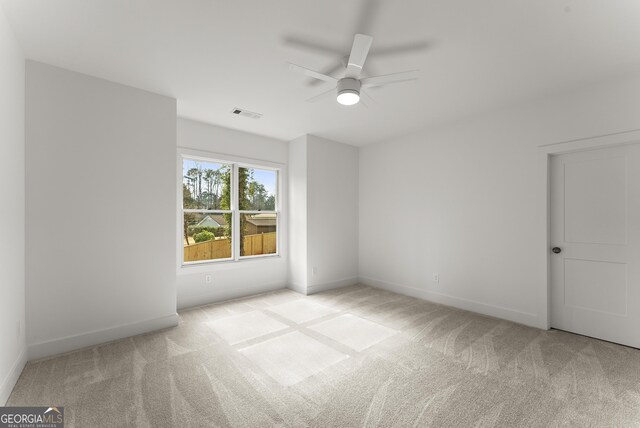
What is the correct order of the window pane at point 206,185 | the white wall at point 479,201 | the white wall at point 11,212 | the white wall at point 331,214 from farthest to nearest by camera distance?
the white wall at point 331,214 → the window pane at point 206,185 → the white wall at point 479,201 → the white wall at point 11,212

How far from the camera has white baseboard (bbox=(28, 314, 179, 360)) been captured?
2.68 meters

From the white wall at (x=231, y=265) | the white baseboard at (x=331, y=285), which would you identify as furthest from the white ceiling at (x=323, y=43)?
the white baseboard at (x=331, y=285)

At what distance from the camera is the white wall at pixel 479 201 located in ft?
10.8

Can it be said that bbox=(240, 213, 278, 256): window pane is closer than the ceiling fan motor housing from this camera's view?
No

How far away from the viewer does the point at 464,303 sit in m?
4.14

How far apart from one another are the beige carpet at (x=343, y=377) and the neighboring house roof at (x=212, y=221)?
1.54 m

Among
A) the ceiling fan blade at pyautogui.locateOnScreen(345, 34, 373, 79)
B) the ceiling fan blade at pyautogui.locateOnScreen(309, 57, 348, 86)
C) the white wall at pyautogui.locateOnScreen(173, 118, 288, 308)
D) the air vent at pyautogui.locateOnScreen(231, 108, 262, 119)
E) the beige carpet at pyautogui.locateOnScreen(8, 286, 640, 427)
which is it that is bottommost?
the beige carpet at pyautogui.locateOnScreen(8, 286, 640, 427)

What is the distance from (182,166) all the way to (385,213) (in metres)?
3.44

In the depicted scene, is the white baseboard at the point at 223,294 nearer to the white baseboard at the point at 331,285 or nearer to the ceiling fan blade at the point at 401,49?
the white baseboard at the point at 331,285

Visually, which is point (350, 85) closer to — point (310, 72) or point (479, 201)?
point (310, 72)

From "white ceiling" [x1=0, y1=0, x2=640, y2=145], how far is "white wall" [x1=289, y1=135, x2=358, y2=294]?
1.58 m

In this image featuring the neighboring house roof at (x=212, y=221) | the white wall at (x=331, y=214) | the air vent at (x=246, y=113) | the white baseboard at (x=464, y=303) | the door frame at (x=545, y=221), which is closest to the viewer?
the door frame at (x=545, y=221)

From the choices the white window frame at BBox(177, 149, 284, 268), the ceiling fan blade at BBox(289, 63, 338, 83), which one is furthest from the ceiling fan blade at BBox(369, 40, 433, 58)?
the white window frame at BBox(177, 149, 284, 268)

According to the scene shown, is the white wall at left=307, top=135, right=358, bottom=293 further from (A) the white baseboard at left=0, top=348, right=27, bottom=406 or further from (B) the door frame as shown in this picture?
(A) the white baseboard at left=0, top=348, right=27, bottom=406
